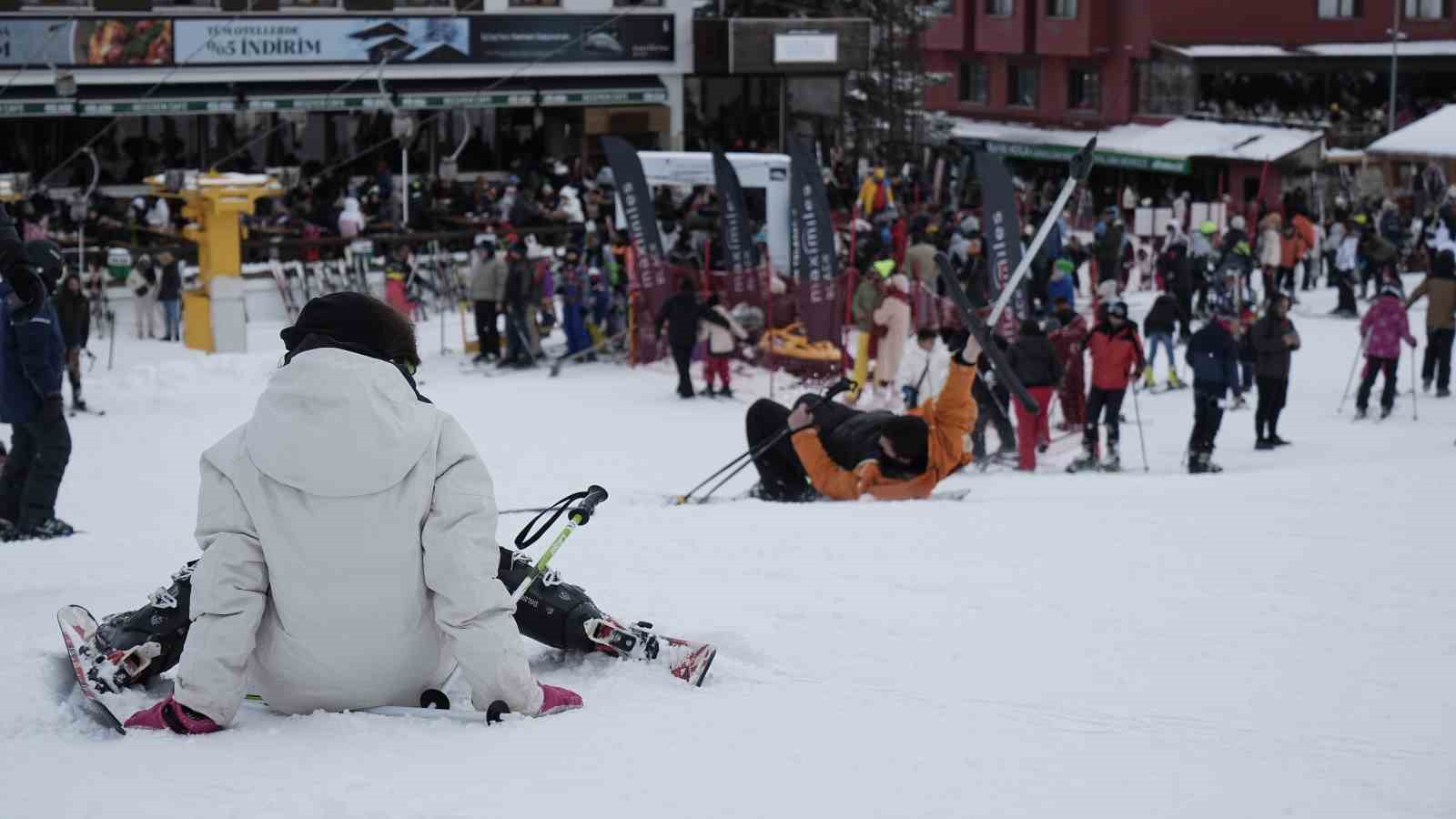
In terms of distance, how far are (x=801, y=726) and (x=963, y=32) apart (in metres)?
41.6

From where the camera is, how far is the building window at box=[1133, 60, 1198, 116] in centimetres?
3953

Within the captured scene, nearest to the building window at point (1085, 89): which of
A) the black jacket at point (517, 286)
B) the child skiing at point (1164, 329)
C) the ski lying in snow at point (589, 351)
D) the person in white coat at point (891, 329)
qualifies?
the ski lying in snow at point (589, 351)

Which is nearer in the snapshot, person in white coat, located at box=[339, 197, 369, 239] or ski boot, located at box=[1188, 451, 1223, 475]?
ski boot, located at box=[1188, 451, 1223, 475]

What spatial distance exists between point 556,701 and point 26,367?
196 inches

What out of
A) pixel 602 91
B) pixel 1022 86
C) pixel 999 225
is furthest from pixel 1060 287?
pixel 1022 86

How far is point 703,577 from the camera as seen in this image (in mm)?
6270

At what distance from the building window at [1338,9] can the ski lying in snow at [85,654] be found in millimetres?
39981

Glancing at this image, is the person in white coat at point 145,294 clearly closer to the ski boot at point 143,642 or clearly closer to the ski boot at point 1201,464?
the ski boot at point 1201,464

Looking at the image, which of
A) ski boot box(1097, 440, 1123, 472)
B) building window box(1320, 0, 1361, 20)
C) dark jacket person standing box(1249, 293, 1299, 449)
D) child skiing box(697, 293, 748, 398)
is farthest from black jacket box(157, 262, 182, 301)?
building window box(1320, 0, 1361, 20)

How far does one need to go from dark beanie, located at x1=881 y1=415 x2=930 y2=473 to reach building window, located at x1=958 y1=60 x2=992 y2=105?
3660 cm

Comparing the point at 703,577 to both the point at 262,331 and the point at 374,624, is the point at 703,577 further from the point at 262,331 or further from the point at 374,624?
the point at 262,331

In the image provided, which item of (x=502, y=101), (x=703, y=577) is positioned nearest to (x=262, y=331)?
(x=502, y=101)

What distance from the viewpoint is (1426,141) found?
28234 mm

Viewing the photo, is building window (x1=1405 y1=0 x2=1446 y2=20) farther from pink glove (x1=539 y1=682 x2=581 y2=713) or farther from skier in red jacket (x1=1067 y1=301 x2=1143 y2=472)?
pink glove (x1=539 y1=682 x2=581 y2=713)
